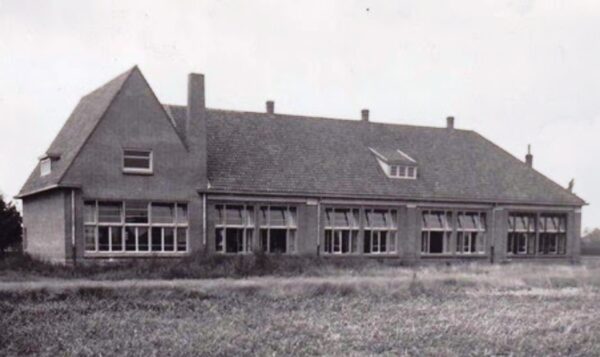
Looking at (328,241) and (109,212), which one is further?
(328,241)

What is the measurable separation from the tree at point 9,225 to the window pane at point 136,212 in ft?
40.5

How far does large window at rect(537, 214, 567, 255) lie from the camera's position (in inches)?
1494

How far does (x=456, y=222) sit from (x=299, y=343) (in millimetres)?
23983

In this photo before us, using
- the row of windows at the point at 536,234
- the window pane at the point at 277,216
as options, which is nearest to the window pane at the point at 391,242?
the window pane at the point at 277,216

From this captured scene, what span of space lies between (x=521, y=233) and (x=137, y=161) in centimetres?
2009

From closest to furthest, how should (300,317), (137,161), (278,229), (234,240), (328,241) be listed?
(300,317) → (137,161) → (234,240) → (278,229) → (328,241)

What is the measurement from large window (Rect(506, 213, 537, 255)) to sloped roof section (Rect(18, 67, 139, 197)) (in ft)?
66.9

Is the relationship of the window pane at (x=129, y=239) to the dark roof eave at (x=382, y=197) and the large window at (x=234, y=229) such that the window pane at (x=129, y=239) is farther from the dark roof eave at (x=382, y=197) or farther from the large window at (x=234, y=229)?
the large window at (x=234, y=229)

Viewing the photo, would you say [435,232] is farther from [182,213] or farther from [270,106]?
[182,213]

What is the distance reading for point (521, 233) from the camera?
37.3 metres

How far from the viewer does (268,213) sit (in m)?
31.8

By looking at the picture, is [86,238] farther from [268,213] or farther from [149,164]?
[268,213]

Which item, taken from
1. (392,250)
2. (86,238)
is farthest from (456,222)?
(86,238)

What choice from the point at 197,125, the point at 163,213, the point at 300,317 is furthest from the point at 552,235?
the point at 300,317
